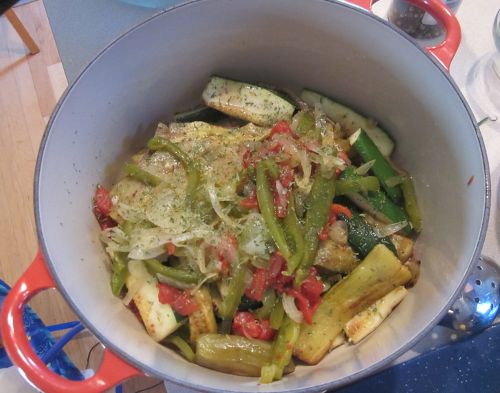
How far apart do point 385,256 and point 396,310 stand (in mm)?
100

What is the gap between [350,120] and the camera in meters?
1.03

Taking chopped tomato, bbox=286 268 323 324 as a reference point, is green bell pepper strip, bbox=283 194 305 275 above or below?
above

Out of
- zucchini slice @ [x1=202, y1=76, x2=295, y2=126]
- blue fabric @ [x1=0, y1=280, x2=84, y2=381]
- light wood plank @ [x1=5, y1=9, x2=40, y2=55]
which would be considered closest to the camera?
zucchini slice @ [x1=202, y1=76, x2=295, y2=126]

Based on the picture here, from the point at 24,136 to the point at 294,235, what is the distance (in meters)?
1.38

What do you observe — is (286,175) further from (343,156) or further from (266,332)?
(266,332)

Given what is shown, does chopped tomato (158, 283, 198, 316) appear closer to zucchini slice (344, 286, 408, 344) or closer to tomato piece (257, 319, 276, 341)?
tomato piece (257, 319, 276, 341)

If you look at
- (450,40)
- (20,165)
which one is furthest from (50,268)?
(20,165)

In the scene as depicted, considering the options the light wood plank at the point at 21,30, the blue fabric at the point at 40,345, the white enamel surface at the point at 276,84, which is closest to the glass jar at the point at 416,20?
the white enamel surface at the point at 276,84

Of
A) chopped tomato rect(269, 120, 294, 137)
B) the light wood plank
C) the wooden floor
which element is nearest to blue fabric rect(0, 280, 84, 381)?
the wooden floor

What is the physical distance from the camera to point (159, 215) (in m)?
0.88

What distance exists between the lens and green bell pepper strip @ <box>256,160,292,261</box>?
0.83 meters

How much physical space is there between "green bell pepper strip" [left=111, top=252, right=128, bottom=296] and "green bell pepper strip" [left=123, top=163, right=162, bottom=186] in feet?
0.50

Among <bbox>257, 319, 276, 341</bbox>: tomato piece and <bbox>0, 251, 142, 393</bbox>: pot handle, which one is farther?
<bbox>257, 319, 276, 341</bbox>: tomato piece

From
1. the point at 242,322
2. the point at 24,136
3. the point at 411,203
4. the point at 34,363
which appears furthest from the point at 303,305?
the point at 24,136
